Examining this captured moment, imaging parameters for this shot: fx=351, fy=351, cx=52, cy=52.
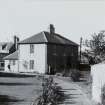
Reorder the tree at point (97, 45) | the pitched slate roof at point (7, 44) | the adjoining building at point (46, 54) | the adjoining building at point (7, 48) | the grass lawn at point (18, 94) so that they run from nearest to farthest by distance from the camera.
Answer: the grass lawn at point (18, 94) → the tree at point (97, 45) → the adjoining building at point (46, 54) → the adjoining building at point (7, 48) → the pitched slate roof at point (7, 44)

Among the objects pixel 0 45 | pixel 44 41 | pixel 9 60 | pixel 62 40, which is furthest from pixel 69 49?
pixel 0 45

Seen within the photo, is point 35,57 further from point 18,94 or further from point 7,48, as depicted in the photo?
point 18,94

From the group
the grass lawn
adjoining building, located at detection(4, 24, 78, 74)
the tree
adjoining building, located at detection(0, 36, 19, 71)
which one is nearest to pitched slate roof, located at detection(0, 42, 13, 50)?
adjoining building, located at detection(0, 36, 19, 71)

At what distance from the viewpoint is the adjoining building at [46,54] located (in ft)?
208

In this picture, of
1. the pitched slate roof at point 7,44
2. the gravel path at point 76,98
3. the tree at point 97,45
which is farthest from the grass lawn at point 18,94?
the pitched slate roof at point 7,44

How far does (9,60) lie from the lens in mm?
73875

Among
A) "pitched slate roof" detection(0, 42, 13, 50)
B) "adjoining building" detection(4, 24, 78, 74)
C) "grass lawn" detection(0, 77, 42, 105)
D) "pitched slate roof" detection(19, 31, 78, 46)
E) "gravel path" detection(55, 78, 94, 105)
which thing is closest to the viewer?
"gravel path" detection(55, 78, 94, 105)

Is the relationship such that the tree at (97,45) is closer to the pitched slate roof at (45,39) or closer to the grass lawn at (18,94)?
the pitched slate roof at (45,39)

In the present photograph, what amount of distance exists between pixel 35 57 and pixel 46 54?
2.31 meters

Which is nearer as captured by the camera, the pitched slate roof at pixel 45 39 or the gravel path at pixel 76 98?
the gravel path at pixel 76 98

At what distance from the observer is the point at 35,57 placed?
2537 inches

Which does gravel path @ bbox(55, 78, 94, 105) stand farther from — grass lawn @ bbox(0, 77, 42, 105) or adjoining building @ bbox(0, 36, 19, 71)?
adjoining building @ bbox(0, 36, 19, 71)

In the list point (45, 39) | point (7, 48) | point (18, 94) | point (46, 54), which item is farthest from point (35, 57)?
point (18, 94)

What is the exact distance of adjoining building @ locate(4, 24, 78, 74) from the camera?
6350cm
